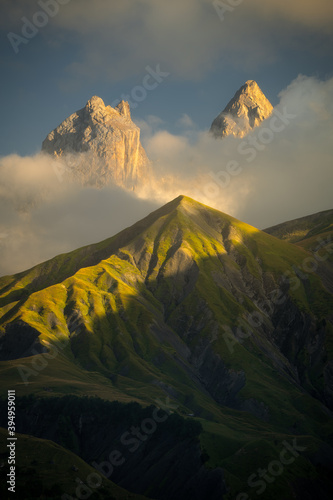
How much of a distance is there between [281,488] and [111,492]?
51942 millimetres

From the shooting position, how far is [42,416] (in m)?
194

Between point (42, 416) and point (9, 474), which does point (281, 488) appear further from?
point (42, 416)

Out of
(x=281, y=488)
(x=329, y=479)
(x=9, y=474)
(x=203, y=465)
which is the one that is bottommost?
(x=329, y=479)

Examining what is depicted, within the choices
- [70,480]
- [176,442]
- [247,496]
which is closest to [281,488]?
[247,496]

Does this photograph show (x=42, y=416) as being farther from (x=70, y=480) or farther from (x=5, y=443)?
(x=70, y=480)

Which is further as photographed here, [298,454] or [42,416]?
[42,416]

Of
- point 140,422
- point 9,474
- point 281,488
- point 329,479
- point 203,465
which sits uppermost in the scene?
point 9,474

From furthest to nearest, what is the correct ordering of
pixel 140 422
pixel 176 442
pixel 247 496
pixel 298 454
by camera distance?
pixel 140 422 < pixel 176 442 < pixel 298 454 < pixel 247 496

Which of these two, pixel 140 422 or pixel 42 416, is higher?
pixel 42 416

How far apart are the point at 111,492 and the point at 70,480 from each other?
1275 centimetres

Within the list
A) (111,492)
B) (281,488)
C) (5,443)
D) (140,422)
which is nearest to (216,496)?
(281,488)

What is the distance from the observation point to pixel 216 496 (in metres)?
134

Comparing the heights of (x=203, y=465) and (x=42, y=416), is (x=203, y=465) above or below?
below

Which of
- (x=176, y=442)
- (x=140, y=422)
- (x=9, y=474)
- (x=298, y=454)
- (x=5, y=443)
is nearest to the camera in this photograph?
(x=9, y=474)
